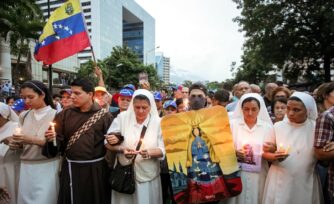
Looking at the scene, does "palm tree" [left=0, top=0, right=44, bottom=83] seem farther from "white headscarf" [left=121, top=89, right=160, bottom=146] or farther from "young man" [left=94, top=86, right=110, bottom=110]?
"white headscarf" [left=121, top=89, right=160, bottom=146]

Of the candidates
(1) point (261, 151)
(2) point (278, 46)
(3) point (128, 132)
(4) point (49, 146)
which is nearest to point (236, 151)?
(1) point (261, 151)

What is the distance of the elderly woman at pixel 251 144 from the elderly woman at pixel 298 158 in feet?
0.66

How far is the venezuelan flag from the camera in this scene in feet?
22.6

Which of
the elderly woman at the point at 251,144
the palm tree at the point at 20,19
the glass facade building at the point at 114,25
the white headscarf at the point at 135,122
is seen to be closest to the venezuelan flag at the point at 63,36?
the white headscarf at the point at 135,122

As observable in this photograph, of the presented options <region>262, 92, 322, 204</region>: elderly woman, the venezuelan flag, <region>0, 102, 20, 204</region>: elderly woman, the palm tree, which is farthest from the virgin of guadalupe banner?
the palm tree

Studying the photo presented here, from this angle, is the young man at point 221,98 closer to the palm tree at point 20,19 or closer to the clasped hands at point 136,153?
the clasped hands at point 136,153

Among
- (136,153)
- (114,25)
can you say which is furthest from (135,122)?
(114,25)

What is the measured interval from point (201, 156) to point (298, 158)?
1077 mm

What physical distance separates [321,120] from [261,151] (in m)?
0.81

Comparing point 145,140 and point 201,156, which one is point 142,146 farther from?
point 201,156

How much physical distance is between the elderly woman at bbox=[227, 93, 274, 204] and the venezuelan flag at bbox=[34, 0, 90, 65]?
4.45 metres

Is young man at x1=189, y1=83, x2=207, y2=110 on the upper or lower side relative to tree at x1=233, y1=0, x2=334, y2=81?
lower

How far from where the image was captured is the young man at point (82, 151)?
12.7 ft

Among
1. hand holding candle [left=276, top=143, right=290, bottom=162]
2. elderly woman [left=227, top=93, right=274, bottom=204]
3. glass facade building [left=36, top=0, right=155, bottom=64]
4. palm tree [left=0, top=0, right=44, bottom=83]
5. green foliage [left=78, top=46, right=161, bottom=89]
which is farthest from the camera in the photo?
glass facade building [left=36, top=0, right=155, bottom=64]
